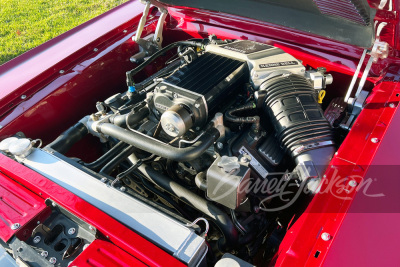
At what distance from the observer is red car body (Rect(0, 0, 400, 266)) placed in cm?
108

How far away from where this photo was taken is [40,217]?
4.13 ft

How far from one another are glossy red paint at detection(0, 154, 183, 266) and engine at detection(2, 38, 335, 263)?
0.16m

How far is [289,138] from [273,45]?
2.34 feet

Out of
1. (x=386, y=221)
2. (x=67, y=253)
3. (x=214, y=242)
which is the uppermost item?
(x=386, y=221)

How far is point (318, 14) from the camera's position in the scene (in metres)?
1.60

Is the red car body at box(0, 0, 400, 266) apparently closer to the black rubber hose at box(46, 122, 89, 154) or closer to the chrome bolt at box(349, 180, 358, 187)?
the chrome bolt at box(349, 180, 358, 187)

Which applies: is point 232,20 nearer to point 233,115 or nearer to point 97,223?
point 233,115

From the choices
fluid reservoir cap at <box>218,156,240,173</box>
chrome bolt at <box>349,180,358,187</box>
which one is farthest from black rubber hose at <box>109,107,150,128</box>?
chrome bolt at <box>349,180,358,187</box>

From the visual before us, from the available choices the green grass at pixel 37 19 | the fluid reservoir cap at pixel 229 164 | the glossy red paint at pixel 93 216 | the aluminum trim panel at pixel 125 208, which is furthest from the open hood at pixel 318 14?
the green grass at pixel 37 19

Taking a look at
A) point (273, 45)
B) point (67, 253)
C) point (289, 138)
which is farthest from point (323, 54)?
point (67, 253)

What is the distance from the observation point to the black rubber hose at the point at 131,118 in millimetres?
1567

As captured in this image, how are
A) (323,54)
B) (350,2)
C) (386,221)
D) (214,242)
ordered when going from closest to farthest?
(386,221) < (350,2) < (214,242) < (323,54)
